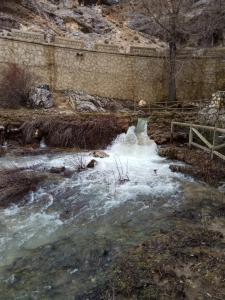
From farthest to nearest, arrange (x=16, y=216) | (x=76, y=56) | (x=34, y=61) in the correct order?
1. (x=76, y=56)
2. (x=34, y=61)
3. (x=16, y=216)

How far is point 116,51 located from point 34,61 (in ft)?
20.8

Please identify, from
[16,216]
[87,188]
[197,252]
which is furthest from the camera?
[87,188]

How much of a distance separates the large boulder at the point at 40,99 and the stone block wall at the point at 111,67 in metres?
2.47

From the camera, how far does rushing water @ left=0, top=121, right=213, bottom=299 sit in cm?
531

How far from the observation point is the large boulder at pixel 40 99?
20.3m

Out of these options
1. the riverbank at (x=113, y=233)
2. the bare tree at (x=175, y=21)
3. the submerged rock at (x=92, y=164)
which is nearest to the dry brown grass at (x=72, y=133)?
the riverbank at (x=113, y=233)

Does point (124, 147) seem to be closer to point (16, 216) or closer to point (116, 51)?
point (16, 216)

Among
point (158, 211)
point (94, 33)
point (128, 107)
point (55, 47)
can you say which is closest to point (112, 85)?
point (128, 107)

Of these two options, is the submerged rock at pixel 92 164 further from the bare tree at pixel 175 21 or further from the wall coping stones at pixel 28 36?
the bare tree at pixel 175 21

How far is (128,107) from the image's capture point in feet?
81.1

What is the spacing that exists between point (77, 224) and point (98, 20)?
31.9 meters

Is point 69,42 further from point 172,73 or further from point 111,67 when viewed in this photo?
point 172,73

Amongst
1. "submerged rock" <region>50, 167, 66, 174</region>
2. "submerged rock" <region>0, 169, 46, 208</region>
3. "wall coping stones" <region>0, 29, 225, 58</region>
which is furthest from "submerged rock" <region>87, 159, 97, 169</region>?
"wall coping stones" <region>0, 29, 225, 58</region>

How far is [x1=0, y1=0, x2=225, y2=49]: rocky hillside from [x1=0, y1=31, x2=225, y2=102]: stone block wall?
3.52 m
